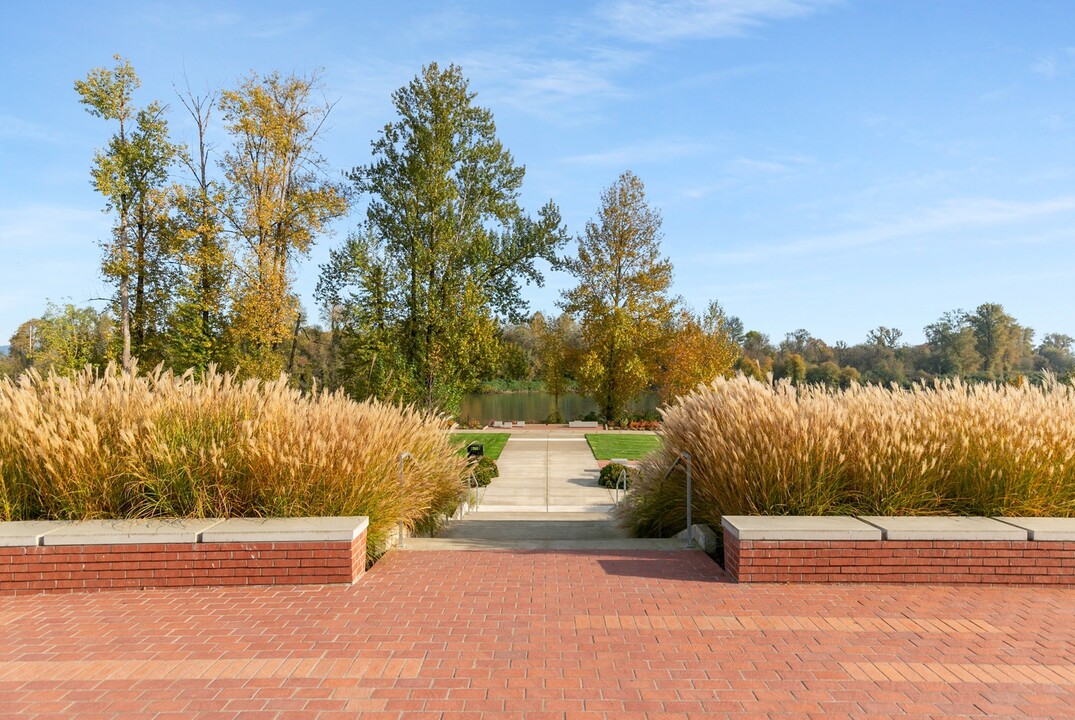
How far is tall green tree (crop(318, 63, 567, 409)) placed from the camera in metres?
25.6

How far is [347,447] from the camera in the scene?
7094 mm

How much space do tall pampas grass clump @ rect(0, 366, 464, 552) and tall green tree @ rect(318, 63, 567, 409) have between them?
17.5 meters

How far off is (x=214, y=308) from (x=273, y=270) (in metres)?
2.53

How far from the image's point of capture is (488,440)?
2703cm

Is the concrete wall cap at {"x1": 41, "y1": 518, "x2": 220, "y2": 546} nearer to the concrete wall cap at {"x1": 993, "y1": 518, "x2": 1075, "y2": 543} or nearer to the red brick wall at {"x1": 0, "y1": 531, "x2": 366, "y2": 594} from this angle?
the red brick wall at {"x1": 0, "y1": 531, "x2": 366, "y2": 594}

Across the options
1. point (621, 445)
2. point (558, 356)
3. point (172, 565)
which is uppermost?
point (558, 356)

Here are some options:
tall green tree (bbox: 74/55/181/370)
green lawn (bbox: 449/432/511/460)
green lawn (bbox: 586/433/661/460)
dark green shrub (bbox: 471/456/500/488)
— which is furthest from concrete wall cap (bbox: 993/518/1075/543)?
tall green tree (bbox: 74/55/181/370)

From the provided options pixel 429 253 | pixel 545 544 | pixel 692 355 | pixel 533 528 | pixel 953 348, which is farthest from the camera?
pixel 953 348

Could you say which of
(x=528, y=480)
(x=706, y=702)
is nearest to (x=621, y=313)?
(x=528, y=480)

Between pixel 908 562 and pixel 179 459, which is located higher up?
pixel 179 459

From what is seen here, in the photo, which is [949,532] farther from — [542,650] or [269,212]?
[269,212]

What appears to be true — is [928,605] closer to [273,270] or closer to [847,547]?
→ [847,547]

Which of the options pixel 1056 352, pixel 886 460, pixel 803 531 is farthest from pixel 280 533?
pixel 1056 352

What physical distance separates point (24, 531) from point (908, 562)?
7711mm
